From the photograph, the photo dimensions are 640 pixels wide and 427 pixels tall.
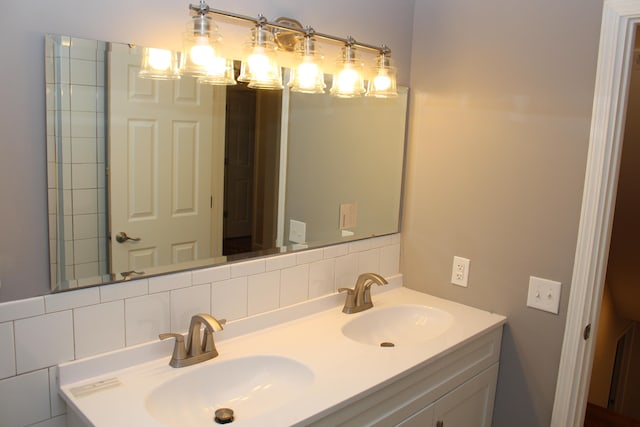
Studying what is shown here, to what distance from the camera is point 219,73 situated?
5.04ft

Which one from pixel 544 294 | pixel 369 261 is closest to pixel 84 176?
pixel 369 261

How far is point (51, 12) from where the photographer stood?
4.15 feet

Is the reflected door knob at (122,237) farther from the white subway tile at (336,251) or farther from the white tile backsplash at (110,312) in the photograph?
the white subway tile at (336,251)

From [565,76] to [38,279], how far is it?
1755 millimetres

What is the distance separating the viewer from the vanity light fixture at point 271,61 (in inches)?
57.6

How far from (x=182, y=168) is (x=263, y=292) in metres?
0.52

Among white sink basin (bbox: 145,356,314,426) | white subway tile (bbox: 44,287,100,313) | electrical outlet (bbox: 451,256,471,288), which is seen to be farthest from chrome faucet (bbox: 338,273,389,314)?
white subway tile (bbox: 44,287,100,313)

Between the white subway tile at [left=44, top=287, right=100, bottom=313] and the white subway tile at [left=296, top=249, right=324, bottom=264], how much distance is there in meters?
0.75

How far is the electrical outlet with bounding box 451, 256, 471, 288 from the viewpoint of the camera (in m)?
2.17

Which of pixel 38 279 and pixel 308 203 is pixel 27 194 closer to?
pixel 38 279

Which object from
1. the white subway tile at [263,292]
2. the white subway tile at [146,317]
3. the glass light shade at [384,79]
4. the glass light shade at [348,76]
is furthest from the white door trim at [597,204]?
the white subway tile at [146,317]

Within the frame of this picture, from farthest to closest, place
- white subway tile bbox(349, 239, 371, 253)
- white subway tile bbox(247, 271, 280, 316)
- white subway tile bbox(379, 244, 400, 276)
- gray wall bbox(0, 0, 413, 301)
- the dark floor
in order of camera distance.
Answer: the dark floor, white subway tile bbox(379, 244, 400, 276), white subway tile bbox(349, 239, 371, 253), white subway tile bbox(247, 271, 280, 316), gray wall bbox(0, 0, 413, 301)

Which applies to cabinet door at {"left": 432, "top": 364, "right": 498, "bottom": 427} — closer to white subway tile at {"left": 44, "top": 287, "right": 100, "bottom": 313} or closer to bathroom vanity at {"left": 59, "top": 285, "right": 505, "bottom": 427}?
bathroom vanity at {"left": 59, "top": 285, "right": 505, "bottom": 427}

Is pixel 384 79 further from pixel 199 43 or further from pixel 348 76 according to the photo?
pixel 199 43
